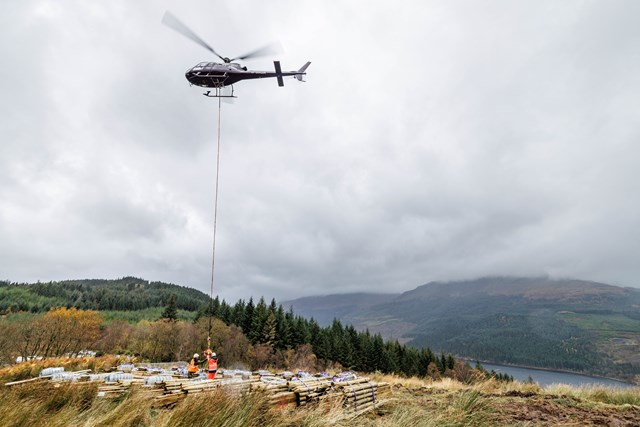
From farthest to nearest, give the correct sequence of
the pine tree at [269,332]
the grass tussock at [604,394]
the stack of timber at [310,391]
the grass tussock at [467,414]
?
the pine tree at [269,332] < the grass tussock at [604,394] < the stack of timber at [310,391] < the grass tussock at [467,414]

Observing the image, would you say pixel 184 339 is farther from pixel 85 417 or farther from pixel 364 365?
pixel 85 417

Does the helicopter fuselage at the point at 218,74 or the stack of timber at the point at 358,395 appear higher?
the helicopter fuselage at the point at 218,74

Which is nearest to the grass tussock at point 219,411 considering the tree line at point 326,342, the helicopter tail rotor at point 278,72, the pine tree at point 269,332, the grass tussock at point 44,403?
the grass tussock at point 44,403

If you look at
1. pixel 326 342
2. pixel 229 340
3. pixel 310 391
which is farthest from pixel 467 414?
pixel 326 342

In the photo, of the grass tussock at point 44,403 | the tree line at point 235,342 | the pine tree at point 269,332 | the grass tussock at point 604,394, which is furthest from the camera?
the pine tree at point 269,332

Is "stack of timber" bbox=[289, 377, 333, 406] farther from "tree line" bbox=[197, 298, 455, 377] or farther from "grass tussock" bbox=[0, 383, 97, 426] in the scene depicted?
"tree line" bbox=[197, 298, 455, 377]

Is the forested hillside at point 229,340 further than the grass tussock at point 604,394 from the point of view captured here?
Yes

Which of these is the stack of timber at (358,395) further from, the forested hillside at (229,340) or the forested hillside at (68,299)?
the forested hillside at (68,299)

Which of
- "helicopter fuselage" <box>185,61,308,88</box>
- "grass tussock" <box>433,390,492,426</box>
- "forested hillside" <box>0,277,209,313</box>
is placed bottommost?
"grass tussock" <box>433,390,492,426</box>

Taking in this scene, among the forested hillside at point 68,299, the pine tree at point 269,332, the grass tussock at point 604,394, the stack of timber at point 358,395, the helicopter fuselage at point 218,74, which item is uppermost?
the forested hillside at point 68,299

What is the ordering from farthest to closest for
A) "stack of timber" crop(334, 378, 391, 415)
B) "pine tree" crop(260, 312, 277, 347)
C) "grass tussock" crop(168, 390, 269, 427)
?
"pine tree" crop(260, 312, 277, 347), "stack of timber" crop(334, 378, 391, 415), "grass tussock" crop(168, 390, 269, 427)

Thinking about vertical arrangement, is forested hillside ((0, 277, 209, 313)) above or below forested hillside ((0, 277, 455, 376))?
above

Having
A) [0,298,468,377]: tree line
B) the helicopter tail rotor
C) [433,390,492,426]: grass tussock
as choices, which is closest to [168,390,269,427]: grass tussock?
[433,390,492,426]: grass tussock

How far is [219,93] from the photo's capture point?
1556 centimetres
